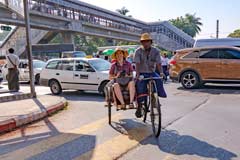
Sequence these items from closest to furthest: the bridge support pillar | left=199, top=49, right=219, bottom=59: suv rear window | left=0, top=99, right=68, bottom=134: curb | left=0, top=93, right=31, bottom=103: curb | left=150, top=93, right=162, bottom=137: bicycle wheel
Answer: left=150, top=93, right=162, bottom=137: bicycle wheel → left=0, top=99, right=68, bottom=134: curb → left=0, top=93, right=31, bottom=103: curb → left=199, top=49, right=219, bottom=59: suv rear window → the bridge support pillar

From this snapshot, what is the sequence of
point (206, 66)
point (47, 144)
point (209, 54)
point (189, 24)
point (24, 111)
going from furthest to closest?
point (189, 24) < point (209, 54) < point (206, 66) < point (24, 111) < point (47, 144)

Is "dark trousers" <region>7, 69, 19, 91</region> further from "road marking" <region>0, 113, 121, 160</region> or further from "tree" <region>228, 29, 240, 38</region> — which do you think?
"tree" <region>228, 29, 240, 38</region>

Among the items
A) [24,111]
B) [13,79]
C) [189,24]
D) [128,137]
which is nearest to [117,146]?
[128,137]

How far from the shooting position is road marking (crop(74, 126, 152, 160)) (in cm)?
488

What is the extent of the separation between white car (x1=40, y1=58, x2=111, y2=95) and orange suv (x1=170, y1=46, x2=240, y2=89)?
3.09 meters

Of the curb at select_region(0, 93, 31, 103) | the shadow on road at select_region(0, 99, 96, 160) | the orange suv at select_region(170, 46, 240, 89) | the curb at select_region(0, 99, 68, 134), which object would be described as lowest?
the shadow on road at select_region(0, 99, 96, 160)

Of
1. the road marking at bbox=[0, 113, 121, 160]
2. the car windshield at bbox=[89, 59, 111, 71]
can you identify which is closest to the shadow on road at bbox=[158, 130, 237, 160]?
the road marking at bbox=[0, 113, 121, 160]

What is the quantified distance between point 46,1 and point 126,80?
109 feet

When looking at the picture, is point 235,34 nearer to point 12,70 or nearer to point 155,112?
point 12,70

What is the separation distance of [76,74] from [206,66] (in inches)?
205

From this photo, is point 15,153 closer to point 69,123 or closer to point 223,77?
point 69,123

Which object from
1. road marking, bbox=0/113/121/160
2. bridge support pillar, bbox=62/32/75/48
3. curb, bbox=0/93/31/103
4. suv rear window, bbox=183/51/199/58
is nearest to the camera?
road marking, bbox=0/113/121/160

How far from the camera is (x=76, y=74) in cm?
1284

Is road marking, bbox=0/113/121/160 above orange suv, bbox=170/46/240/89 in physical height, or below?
below
